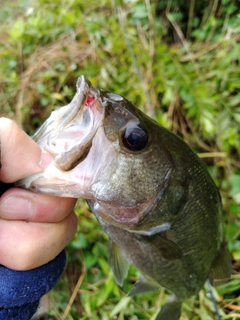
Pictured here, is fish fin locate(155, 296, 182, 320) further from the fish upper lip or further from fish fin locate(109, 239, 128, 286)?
the fish upper lip

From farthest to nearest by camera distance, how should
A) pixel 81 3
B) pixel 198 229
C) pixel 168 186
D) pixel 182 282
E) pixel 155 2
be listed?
pixel 81 3, pixel 155 2, pixel 182 282, pixel 198 229, pixel 168 186

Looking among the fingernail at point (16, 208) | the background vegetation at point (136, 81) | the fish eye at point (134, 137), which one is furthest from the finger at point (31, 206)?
the background vegetation at point (136, 81)

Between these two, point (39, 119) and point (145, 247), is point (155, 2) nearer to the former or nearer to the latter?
point (39, 119)

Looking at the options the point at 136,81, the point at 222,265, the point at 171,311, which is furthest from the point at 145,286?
the point at 136,81

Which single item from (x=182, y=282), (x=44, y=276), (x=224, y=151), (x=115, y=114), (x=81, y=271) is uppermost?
(x=115, y=114)

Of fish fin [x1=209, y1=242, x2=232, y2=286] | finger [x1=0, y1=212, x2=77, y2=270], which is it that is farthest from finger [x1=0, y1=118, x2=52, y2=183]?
fish fin [x1=209, y1=242, x2=232, y2=286]

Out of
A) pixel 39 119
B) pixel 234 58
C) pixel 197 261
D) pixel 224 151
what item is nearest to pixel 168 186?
pixel 197 261

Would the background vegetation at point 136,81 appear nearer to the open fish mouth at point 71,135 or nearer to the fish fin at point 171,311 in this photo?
the fish fin at point 171,311
